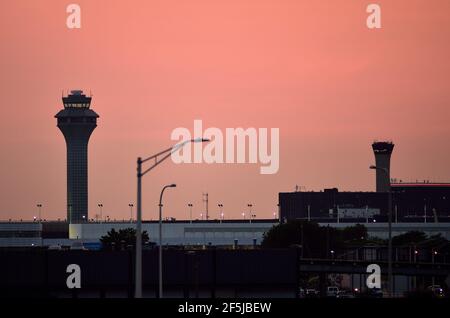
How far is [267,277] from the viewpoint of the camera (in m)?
142

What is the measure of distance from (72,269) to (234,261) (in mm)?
15475

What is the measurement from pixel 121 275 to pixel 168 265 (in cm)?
451

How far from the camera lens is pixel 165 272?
139625 millimetres

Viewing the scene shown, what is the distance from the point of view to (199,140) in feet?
268

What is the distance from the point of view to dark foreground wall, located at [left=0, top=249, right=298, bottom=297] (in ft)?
451

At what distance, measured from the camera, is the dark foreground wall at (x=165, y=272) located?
138 metres
